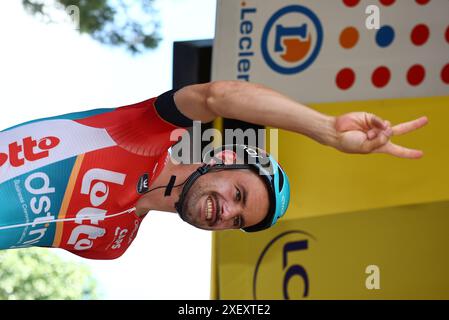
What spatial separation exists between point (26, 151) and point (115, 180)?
0.23 m

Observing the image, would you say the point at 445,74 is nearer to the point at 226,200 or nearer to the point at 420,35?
the point at 420,35

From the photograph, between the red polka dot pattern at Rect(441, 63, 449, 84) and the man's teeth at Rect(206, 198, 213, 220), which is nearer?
the man's teeth at Rect(206, 198, 213, 220)

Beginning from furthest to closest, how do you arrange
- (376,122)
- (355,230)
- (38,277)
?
(38,277) → (355,230) → (376,122)

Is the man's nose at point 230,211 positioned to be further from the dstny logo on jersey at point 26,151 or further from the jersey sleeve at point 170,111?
the dstny logo on jersey at point 26,151

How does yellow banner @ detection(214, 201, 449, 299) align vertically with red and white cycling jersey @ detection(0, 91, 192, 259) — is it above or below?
below

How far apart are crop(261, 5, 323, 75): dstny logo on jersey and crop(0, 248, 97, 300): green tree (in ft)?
5.98

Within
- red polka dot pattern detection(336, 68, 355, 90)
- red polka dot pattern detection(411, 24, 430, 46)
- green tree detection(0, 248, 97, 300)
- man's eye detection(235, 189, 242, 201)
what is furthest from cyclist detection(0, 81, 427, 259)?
green tree detection(0, 248, 97, 300)

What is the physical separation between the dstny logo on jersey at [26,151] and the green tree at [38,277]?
2.21m

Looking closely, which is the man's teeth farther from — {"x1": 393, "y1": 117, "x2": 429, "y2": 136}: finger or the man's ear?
{"x1": 393, "y1": 117, "x2": 429, "y2": 136}: finger

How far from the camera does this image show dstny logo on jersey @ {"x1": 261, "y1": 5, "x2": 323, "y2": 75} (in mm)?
2623

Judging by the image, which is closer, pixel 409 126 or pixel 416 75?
pixel 409 126

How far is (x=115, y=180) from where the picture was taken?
1630mm

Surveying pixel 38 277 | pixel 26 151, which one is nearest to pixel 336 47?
pixel 26 151
